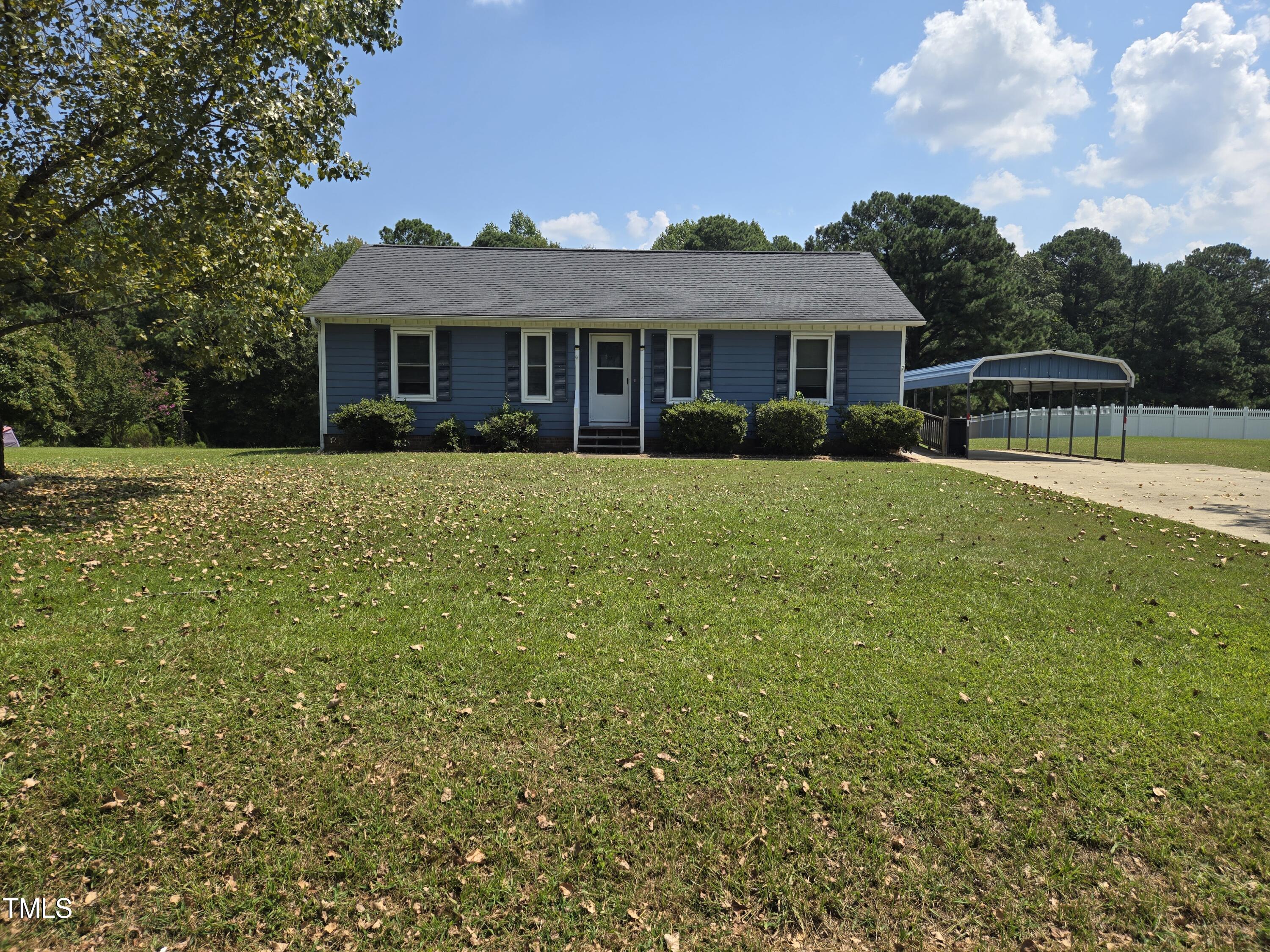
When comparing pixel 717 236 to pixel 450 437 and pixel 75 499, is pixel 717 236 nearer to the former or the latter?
pixel 450 437

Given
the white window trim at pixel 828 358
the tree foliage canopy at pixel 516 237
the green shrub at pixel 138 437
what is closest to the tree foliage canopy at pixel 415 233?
the tree foliage canopy at pixel 516 237

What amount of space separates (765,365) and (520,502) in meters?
9.75

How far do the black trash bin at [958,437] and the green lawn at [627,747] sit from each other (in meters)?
11.0

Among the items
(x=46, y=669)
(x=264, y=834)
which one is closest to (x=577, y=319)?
(x=46, y=669)

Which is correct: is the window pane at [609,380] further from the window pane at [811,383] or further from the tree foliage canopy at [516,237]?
the tree foliage canopy at [516,237]

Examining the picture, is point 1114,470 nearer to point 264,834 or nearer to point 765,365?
point 765,365

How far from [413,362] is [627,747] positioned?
47.8 feet

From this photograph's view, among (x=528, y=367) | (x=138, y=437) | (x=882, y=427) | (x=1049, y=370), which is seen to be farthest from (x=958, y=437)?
(x=138, y=437)

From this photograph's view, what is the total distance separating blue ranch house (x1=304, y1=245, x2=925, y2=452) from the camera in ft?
53.7

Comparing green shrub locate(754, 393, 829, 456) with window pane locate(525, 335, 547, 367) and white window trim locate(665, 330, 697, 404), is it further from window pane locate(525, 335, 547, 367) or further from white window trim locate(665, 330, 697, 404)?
window pane locate(525, 335, 547, 367)

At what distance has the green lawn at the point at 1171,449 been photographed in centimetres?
1742

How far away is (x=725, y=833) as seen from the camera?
9.75 feet

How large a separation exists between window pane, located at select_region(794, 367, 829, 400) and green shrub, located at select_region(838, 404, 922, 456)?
116 centimetres

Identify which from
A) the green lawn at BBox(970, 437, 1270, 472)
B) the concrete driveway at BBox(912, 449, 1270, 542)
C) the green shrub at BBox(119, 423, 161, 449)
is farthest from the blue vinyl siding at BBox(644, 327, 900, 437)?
the green shrub at BBox(119, 423, 161, 449)
